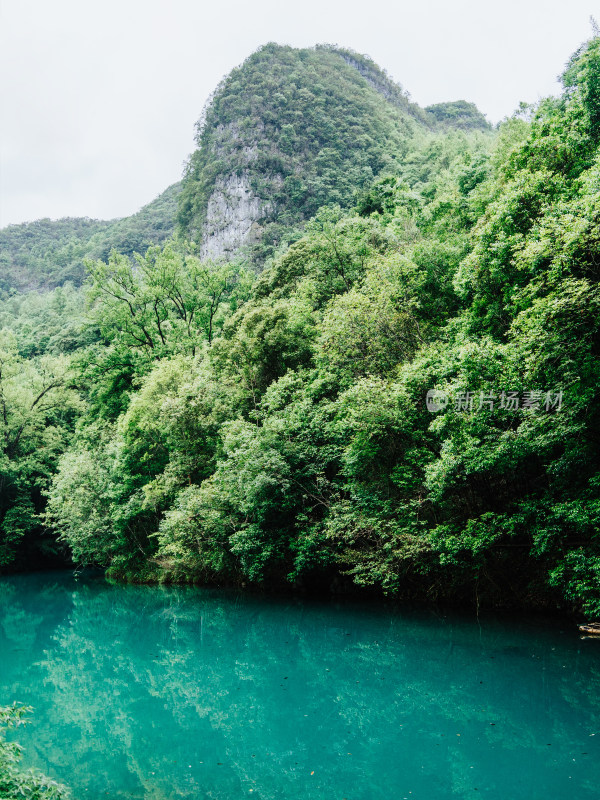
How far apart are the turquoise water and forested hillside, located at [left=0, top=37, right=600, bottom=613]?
187 cm

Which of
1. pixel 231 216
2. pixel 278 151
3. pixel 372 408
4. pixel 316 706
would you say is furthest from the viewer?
pixel 278 151

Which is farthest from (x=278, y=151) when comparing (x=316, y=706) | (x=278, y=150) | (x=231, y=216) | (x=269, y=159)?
(x=316, y=706)

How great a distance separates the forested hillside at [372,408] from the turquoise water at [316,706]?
6.12 feet

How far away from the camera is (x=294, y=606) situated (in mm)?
17344

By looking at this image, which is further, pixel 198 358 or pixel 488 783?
pixel 198 358

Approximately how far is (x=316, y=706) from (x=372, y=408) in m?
6.89

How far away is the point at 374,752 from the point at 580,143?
1315 cm

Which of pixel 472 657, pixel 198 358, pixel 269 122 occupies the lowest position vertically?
pixel 472 657

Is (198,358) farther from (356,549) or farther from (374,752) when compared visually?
(374,752)

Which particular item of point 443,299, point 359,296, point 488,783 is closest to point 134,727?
point 488,783

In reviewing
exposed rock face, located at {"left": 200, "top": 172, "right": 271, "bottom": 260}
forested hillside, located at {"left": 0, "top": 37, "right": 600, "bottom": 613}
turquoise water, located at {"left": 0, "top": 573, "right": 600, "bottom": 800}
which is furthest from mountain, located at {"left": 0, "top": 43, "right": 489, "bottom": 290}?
turquoise water, located at {"left": 0, "top": 573, "right": 600, "bottom": 800}

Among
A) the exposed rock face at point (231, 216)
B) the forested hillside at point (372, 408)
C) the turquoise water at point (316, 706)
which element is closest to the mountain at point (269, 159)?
the exposed rock face at point (231, 216)

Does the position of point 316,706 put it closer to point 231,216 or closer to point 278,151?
point 231,216

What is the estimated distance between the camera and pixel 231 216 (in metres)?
67.0
